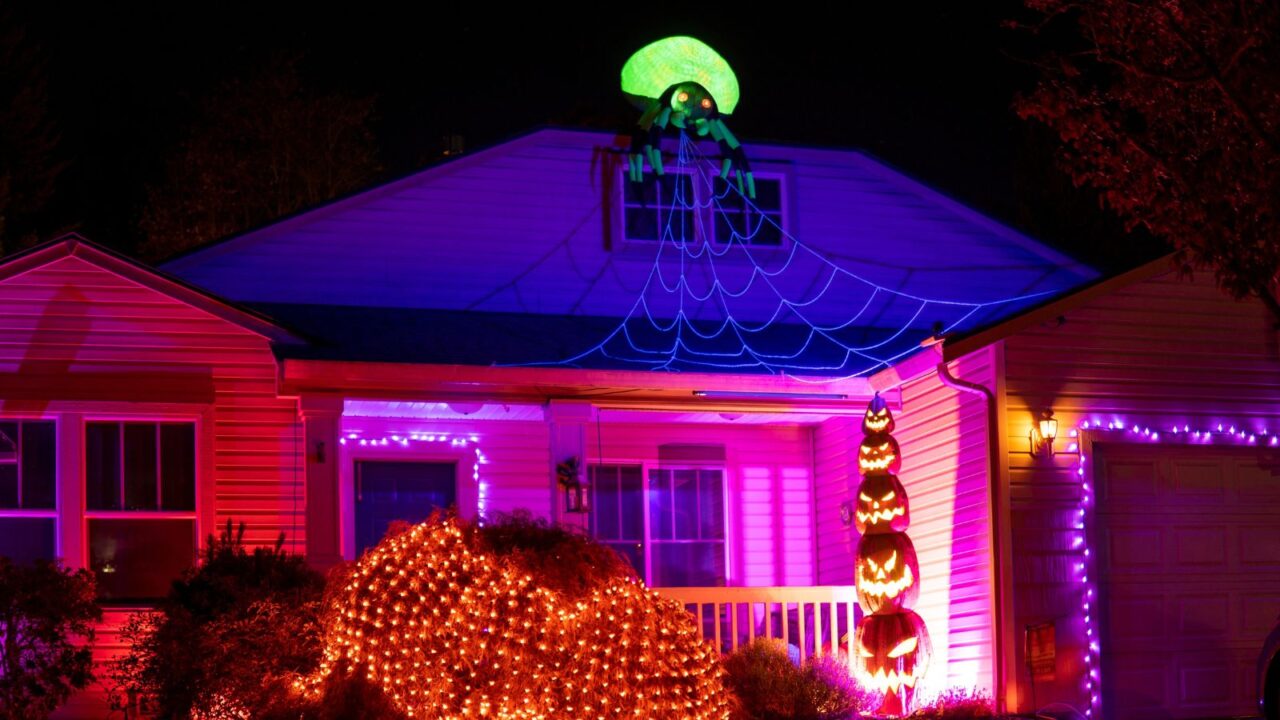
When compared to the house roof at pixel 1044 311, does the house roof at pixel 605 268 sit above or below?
above

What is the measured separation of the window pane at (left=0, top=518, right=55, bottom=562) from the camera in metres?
13.3

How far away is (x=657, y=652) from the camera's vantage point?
10.3 meters

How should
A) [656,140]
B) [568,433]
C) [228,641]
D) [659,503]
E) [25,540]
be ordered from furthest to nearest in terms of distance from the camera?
[656,140] < [659,503] < [568,433] < [25,540] < [228,641]

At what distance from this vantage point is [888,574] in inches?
511

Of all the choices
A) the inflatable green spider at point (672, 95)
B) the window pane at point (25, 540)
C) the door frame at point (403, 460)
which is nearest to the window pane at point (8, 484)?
the window pane at point (25, 540)

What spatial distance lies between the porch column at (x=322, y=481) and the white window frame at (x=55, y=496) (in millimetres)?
2110

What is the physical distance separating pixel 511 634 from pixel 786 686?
3.04 m

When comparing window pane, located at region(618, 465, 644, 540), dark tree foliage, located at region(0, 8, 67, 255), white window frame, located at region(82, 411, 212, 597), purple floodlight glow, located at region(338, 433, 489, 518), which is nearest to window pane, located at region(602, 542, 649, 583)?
window pane, located at region(618, 465, 644, 540)

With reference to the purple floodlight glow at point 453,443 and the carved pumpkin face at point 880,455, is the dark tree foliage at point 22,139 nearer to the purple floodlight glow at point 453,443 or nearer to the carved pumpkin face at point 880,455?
the purple floodlight glow at point 453,443

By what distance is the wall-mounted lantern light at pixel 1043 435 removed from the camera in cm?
1309

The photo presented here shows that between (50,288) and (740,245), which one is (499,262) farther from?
(50,288)

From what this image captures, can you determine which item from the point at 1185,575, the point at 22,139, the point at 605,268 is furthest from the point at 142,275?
the point at 22,139

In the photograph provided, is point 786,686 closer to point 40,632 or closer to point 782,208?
point 40,632

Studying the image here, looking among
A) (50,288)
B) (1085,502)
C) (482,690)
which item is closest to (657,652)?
(482,690)
